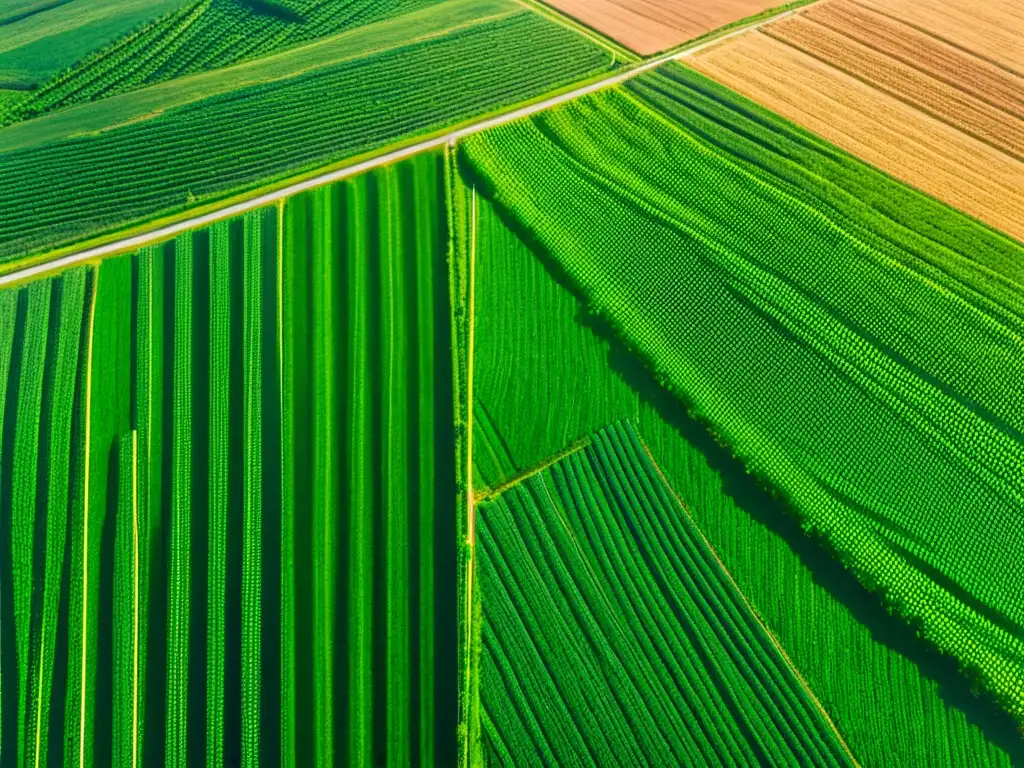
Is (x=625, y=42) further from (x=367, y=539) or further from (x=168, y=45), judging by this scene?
(x=367, y=539)

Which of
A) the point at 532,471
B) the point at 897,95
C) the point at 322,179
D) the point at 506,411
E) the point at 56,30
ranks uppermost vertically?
the point at 56,30

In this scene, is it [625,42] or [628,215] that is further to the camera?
[625,42]

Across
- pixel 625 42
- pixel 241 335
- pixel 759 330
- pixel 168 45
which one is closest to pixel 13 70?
pixel 168 45

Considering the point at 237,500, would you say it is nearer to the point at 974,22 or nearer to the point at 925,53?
the point at 925,53

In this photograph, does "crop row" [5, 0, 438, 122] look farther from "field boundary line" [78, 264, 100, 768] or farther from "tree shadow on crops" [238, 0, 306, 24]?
"field boundary line" [78, 264, 100, 768]

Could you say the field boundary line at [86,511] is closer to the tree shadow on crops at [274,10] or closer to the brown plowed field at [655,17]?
the tree shadow on crops at [274,10]

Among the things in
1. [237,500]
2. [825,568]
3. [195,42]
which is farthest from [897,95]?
[195,42]
